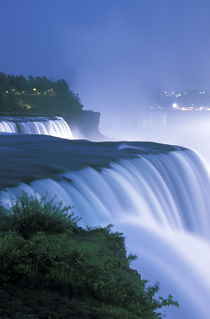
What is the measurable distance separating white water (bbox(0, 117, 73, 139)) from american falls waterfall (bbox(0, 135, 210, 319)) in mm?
10110

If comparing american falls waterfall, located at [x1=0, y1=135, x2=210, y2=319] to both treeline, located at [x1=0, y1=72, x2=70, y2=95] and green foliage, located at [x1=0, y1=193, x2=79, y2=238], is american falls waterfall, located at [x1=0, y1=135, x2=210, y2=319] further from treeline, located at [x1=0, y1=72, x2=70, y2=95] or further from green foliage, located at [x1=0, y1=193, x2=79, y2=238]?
treeline, located at [x1=0, y1=72, x2=70, y2=95]

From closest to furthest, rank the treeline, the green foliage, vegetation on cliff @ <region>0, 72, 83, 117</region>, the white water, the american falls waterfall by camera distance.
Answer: the green foliage
the american falls waterfall
the white water
vegetation on cliff @ <region>0, 72, 83, 117</region>
the treeline

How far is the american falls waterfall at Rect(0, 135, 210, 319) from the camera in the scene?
8531mm

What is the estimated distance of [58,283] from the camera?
4645 mm

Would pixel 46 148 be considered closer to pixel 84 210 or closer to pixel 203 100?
pixel 84 210

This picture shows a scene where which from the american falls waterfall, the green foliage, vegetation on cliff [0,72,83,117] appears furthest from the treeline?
the green foliage

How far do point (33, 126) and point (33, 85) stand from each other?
5637 centimetres

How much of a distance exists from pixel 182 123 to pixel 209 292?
110 m

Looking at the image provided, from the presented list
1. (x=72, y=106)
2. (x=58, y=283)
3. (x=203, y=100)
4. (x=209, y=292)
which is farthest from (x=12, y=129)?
(x=203, y=100)

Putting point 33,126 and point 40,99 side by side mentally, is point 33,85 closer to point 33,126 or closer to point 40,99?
point 40,99

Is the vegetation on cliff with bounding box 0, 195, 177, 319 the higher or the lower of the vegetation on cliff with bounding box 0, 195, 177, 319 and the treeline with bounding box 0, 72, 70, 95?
the lower

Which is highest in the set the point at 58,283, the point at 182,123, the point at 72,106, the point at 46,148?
the point at 182,123

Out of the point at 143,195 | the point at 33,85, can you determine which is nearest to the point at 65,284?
the point at 143,195

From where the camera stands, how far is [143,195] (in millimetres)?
12695
